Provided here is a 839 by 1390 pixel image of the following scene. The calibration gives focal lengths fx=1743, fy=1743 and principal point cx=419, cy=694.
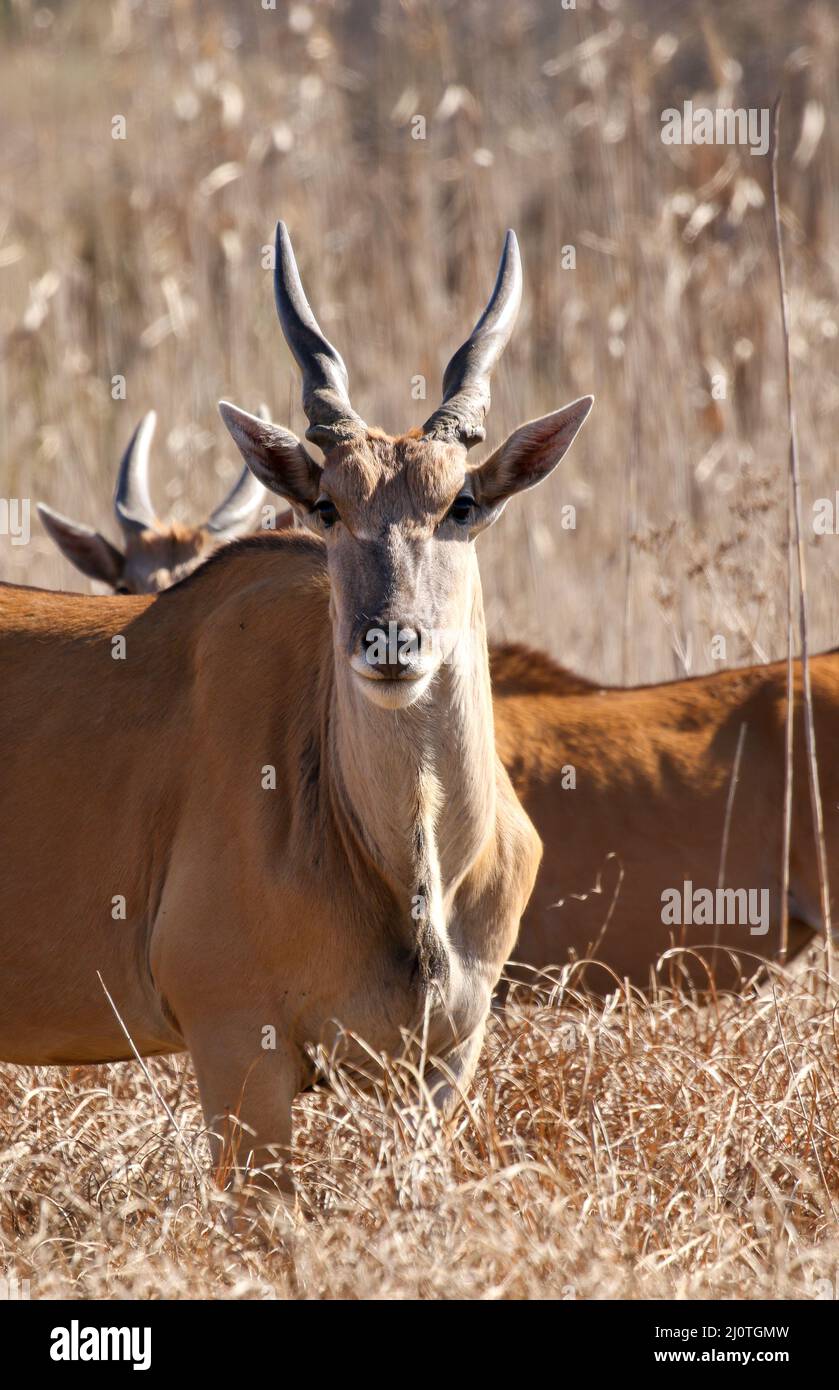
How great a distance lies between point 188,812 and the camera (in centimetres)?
410

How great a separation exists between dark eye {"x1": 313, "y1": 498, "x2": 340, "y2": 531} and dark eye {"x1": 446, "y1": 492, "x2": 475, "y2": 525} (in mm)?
257

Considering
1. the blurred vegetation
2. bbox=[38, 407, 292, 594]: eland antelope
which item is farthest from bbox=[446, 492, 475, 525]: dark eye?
bbox=[38, 407, 292, 594]: eland antelope

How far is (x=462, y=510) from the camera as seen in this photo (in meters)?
3.93

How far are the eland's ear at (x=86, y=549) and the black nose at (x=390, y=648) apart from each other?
194 inches

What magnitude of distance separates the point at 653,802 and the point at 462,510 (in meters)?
2.44

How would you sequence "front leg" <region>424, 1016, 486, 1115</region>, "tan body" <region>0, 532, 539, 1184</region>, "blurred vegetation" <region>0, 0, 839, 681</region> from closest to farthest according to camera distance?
1. "tan body" <region>0, 532, 539, 1184</region>
2. "front leg" <region>424, 1016, 486, 1115</region>
3. "blurred vegetation" <region>0, 0, 839, 681</region>

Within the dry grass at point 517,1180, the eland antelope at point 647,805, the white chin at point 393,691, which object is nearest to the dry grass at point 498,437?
the dry grass at point 517,1180

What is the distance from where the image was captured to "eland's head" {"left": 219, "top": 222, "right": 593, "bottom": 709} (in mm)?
3613

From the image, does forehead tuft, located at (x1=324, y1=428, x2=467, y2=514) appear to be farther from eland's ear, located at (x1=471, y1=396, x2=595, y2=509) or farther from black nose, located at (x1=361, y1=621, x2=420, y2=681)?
black nose, located at (x1=361, y1=621, x2=420, y2=681)

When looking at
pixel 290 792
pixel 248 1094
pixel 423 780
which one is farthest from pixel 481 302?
pixel 248 1094

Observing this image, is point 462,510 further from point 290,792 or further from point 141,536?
point 141,536

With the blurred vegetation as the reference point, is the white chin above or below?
below
